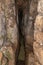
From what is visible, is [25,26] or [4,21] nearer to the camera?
[4,21]

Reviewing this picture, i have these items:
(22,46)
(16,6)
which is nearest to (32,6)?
(16,6)

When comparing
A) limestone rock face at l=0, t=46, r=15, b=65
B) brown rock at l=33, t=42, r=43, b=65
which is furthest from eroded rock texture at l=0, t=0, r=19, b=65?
brown rock at l=33, t=42, r=43, b=65

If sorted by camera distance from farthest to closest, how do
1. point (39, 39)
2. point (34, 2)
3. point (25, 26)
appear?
point (25, 26) → point (34, 2) → point (39, 39)

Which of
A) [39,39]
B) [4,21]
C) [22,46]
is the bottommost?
[22,46]

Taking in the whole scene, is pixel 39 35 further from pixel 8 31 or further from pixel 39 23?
pixel 8 31

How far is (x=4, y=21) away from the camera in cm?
245

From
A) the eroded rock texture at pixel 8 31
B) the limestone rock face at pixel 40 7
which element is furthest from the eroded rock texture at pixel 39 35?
the eroded rock texture at pixel 8 31

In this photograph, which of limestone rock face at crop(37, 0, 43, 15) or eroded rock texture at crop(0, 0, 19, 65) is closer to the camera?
limestone rock face at crop(37, 0, 43, 15)

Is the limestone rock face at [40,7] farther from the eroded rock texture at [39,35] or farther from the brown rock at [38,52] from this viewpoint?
the brown rock at [38,52]

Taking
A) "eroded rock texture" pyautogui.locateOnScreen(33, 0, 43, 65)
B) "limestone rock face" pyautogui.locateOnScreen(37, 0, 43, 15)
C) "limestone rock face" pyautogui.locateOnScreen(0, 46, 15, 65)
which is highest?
"limestone rock face" pyautogui.locateOnScreen(37, 0, 43, 15)

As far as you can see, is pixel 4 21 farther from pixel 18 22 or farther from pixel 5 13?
pixel 18 22

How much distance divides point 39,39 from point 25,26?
441mm

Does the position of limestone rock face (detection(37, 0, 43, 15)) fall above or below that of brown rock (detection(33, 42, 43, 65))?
above

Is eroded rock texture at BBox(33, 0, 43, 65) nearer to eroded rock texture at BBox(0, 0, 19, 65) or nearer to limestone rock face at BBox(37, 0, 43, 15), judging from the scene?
limestone rock face at BBox(37, 0, 43, 15)
